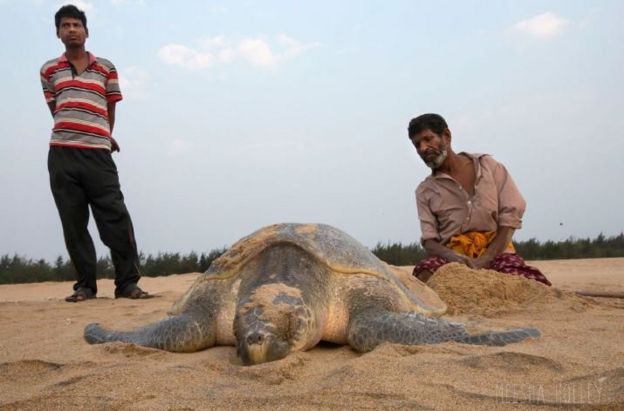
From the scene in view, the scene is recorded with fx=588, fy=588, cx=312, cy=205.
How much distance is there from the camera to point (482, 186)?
4543 millimetres

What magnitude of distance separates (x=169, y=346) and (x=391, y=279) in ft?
4.06

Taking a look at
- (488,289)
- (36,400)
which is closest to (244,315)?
(36,400)

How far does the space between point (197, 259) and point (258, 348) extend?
9225 mm

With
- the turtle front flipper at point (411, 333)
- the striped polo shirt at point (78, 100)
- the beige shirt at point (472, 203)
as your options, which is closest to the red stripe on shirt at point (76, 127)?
the striped polo shirt at point (78, 100)

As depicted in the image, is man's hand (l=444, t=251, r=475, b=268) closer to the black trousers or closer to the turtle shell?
the turtle shell

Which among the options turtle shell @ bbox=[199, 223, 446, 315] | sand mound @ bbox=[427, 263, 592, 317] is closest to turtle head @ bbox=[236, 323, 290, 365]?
turtle shell @ bbox=[199, 223, 446, 315]

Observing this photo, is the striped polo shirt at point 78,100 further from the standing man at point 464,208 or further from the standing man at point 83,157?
the standing man at point 464,208

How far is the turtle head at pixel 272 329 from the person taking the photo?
2.26 metres

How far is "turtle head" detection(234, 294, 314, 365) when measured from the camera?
7.41 ft

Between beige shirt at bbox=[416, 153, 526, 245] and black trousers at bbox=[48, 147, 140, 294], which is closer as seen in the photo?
beige shirt at bbox=[416, 153, 526, 245]

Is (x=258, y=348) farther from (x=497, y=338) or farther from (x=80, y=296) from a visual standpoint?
(x=80, y=296)

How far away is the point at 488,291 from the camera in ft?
13.3

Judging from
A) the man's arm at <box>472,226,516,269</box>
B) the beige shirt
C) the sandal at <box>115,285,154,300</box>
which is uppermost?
the beige shirt

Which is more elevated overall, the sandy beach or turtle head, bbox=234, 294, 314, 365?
turtle head, bbox=234, 294, 314, 365
